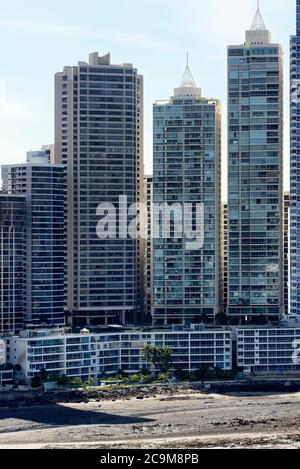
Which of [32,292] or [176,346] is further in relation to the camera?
[32,292]

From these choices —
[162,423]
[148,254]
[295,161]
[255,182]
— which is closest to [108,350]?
[255,182]


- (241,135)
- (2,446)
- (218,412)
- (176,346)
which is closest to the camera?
(2,446)

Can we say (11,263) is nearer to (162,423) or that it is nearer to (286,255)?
(286,255)

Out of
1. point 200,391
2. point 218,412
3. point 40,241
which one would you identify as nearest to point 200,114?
point 40,241

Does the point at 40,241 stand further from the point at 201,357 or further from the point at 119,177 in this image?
the point at 201,357

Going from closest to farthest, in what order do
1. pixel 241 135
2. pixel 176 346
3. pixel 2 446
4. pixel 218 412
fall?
pixel 2 446 < pixel 218 412 < pixel 176 346 < pixel 241 135

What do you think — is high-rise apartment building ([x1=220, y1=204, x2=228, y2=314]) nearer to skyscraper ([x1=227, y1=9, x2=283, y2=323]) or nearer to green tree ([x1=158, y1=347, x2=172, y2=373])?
skyscraper ([x1=227, y1=9, x2=283, y2=323])
